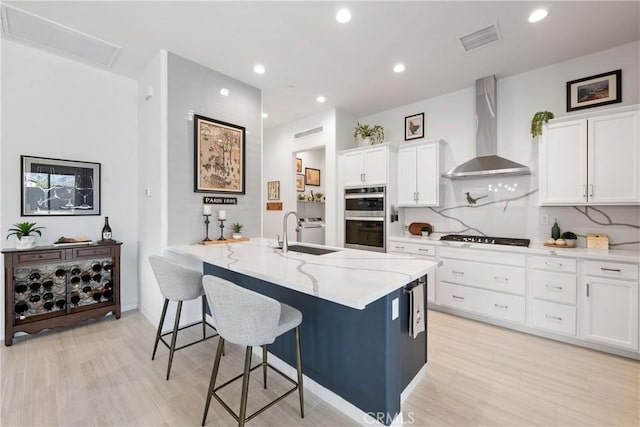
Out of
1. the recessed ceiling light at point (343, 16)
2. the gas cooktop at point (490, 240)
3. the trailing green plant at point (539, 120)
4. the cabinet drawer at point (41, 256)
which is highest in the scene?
the recessed ceiling light at point (343, 16)

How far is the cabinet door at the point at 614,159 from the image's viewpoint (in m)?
2.51

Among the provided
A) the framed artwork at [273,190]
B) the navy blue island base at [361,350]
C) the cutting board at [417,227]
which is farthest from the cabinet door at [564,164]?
the framed artwork at [273,190]

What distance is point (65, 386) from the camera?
2.02 meters

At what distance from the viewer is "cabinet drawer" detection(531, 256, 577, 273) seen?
2.64 meters

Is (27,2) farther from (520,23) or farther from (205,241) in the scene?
(520,23)

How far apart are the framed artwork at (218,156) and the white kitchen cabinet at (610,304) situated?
3.78 metres

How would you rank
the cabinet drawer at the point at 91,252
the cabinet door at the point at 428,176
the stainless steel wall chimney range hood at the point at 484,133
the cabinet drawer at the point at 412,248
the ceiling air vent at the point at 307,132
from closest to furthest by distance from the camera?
the cabinet drawer at the point at 91,252 < the stainless steel wall chimney range hood at the point at 484,133 < the cabinet drawer at the point at 412,248 < the cabinet door at the point at 428,176 < the ceiling air vent at the point at 307,132

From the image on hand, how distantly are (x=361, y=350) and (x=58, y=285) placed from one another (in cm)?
325

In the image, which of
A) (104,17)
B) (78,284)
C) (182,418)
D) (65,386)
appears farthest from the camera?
(78,284)

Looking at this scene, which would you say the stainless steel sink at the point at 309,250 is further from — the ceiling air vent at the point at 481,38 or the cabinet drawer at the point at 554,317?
the ceiling air vent at the point at 481,38

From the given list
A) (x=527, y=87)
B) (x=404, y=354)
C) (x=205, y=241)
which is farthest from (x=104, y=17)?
(x=527, y=87)

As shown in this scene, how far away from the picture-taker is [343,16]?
7.72 feet

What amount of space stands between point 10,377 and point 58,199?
5.76 ft

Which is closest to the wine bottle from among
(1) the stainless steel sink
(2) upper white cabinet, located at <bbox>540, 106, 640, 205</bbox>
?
(1) the stainless steel sink
